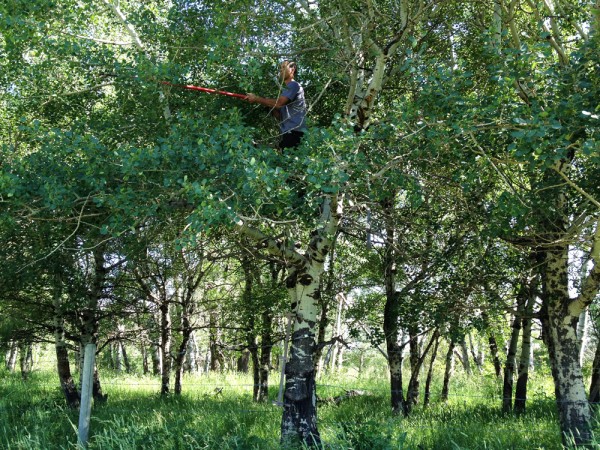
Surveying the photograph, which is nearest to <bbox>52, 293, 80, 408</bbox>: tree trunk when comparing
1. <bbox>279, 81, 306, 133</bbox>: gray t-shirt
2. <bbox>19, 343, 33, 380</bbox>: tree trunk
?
<bbox>19, 343, 33, 380</bbox>: tree trunk

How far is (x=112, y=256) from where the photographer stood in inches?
469

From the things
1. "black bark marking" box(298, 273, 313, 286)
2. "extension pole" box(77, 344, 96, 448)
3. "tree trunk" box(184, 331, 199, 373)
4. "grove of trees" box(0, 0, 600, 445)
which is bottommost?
"tree trunk" box(184, 331, 199, 373)

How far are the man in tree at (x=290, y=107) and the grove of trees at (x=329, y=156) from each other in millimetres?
360

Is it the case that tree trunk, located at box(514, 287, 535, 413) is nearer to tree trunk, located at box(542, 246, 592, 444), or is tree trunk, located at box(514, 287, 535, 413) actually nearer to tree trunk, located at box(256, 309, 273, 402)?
tree trunk, located at box(542, 246, 592, 444)

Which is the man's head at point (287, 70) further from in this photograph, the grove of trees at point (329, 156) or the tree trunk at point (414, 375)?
the tree trunk at point (414, 375)

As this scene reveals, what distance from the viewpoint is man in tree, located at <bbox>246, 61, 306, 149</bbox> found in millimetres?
7078

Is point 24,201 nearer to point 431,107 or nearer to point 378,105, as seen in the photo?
point 431,107

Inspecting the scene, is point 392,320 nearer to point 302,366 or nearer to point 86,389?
point 302,366

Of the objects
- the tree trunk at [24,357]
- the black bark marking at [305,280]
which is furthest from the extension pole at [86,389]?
the tree trunk at [24,357]

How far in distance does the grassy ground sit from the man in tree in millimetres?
3667

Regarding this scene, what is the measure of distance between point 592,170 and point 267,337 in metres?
8.02

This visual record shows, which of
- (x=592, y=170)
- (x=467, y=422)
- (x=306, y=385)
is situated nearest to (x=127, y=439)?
(x=306, y=385)

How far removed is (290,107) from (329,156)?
189cm

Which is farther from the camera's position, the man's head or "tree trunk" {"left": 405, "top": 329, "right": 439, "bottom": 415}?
"tree trunk" {"left": 405, "top": 329, "right": 439, "bottom": 415}
